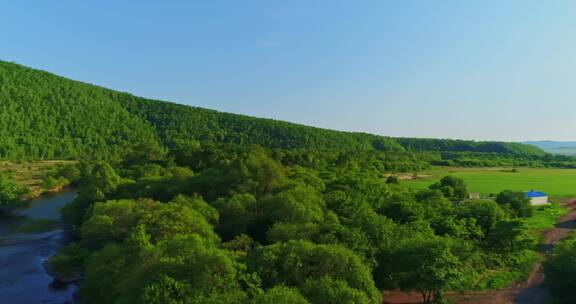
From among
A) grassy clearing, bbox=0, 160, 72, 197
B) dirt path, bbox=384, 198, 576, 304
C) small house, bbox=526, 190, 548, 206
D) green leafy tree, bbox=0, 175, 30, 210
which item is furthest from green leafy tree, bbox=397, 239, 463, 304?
grassy clearing, bbox=0, 160, 72, 197

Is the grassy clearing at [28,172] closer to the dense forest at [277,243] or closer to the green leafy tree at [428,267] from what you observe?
the dense forest at [277,243]

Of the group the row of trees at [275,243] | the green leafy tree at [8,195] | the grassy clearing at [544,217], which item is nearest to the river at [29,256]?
the green leafy tree at [8,195]

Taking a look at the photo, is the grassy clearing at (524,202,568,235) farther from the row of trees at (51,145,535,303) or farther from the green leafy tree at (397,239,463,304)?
the green leafy tree at (397,239,463,304)

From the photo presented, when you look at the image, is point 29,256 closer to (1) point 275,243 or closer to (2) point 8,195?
(2) point 8,195

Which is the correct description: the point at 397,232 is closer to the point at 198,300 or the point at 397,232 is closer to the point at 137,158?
the point at 198,300

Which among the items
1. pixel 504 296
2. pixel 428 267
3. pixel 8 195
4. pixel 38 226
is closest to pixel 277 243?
pixel 428 267
